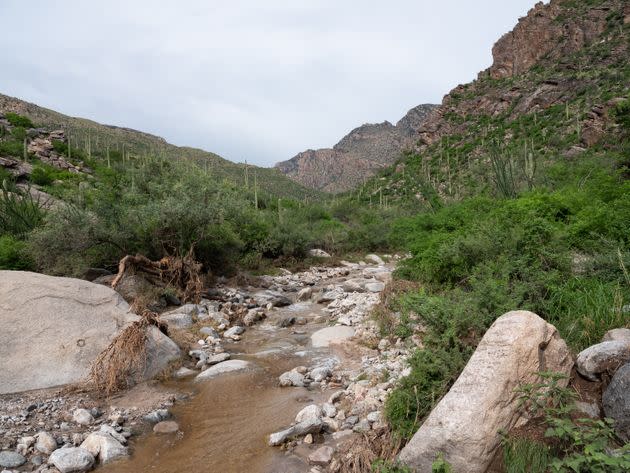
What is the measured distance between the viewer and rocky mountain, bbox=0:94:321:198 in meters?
42.7

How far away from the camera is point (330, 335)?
879 centimetres

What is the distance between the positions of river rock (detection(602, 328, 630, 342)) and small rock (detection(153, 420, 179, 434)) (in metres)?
5.15

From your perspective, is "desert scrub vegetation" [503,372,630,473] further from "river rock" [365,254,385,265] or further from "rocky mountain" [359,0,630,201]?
"rocky mountain" [359,0,630,201]

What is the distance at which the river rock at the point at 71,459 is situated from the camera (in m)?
4.20

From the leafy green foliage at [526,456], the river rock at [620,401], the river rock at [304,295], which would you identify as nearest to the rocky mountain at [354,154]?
the river rock at [304,295]

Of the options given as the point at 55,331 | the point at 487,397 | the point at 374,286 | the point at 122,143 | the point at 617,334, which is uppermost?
the point at 122,143

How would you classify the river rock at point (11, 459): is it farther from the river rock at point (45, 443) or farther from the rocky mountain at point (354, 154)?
the rocky mountain at point (354, 154)

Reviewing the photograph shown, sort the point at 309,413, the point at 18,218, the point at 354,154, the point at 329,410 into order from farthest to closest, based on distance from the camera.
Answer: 1. the point at 354,154
2. the point at 18,218
3. the point at 329,410
4. the point at 309,413

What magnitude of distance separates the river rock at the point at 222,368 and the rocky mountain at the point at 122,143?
97.4 feet

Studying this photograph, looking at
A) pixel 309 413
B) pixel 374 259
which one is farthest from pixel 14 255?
pixel 374 259

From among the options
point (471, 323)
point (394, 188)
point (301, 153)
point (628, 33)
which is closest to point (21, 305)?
point (471, 323)

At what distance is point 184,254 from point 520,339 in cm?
1057

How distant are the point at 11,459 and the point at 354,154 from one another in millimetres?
128564

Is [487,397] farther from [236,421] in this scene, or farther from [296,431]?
[236,421]
